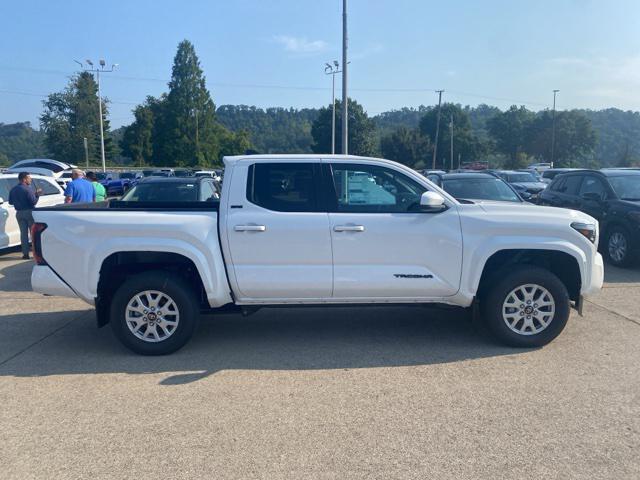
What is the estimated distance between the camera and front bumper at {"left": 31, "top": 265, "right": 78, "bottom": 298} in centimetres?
549

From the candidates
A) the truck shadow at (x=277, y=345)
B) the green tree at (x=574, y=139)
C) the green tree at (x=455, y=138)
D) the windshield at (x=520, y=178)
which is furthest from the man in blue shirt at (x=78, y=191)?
the green tree at (x=455, y=138)

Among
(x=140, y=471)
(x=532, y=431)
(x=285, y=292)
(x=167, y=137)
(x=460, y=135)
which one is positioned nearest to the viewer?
(x=140, y=471)

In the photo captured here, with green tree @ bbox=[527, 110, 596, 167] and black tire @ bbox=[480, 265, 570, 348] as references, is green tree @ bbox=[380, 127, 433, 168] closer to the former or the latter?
green tree @ bbox=[527, 110, 596, 167]

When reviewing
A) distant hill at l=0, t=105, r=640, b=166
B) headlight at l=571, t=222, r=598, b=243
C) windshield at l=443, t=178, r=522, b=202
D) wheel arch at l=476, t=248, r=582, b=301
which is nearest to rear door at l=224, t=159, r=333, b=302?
wheel arch at l=476, t=248, r=582, b=301

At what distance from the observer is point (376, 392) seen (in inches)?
182

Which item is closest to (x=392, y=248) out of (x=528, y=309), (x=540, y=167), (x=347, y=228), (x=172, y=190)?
(x=347, y=228)

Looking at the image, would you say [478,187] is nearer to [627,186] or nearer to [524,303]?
[627,186]

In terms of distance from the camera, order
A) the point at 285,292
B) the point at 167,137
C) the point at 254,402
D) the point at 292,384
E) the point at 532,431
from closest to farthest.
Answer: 1. the point at 532,431
2. the point at 254,402
3. the point at 292,384
4. the point at 285,292
5. the point at 167,137

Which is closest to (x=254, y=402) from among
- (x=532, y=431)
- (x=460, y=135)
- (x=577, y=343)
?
(x=532, y=431)

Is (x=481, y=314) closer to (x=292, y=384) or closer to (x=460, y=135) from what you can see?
(x=292, y=384)

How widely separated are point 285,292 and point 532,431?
255cm

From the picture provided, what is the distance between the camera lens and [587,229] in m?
5.67

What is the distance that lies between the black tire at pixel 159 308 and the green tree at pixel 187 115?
75916 mm

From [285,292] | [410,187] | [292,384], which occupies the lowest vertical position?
[292,384]
